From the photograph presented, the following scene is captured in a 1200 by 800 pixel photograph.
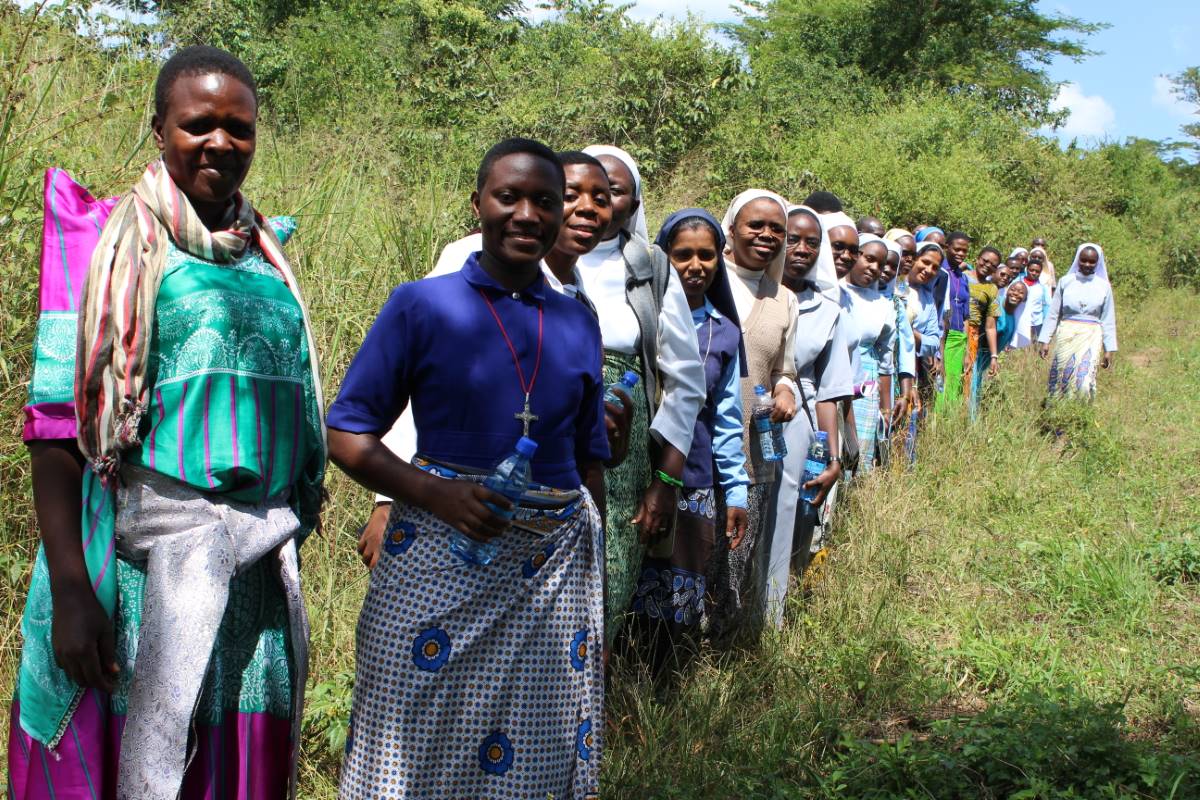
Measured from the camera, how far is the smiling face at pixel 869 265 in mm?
7034

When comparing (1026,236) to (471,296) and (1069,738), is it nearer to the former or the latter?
(1069,738)

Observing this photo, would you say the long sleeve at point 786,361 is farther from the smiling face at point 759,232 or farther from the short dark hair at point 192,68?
the short dark hair at point 192,68

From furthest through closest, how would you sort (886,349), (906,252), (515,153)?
(906,252), (886,349), (515,153)

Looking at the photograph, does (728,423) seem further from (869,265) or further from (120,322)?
(869,265)

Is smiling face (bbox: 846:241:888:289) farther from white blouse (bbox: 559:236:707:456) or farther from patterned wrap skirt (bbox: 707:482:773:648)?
white blouse (bbox: 559:236:707:456)

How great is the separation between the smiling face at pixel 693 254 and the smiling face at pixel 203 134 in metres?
2.07

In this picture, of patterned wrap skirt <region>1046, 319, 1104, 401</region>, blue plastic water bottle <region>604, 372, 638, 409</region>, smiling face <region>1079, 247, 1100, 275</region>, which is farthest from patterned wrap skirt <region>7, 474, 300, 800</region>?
smiling face <region>1079, 247, 1100, 275</region>

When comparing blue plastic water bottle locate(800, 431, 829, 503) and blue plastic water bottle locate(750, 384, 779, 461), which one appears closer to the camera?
blue plastic water bottle locate(750, 384, 779, 461)

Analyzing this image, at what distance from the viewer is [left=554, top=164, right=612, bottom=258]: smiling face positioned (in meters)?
3.16

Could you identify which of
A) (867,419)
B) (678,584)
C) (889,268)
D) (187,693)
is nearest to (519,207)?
(187,693)

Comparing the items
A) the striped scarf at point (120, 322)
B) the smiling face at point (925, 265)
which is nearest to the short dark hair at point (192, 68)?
the striped scarf at point (120, 322)

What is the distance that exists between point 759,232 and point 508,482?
2.65m

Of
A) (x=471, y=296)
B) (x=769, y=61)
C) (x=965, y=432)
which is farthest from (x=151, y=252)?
(x=769, y=61)

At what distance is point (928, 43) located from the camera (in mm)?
24422
